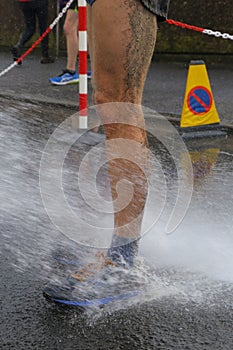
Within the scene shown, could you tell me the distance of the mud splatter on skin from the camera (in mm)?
2072

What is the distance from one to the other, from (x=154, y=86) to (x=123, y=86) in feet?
19.0

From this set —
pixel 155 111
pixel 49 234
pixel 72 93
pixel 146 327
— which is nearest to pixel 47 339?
pixel 146 327

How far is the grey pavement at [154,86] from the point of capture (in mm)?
6455

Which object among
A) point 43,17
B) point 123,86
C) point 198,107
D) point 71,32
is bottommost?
point 198,107

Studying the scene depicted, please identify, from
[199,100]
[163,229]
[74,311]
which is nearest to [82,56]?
[199,100]

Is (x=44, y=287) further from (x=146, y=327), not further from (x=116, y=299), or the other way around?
(x=146, y=327)

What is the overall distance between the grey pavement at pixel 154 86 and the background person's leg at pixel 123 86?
349 cm

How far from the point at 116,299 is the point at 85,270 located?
0.57 ft

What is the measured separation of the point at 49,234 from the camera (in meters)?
2.65

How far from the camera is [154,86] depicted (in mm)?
7832

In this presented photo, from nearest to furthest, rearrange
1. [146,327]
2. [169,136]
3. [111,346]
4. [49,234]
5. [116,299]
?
[111,346], [146,327], [116,299], [49,234], [169,136]

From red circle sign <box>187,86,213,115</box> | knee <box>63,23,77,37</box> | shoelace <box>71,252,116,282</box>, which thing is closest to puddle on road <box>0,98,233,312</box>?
shoelace <box>71,252,116,282</box>

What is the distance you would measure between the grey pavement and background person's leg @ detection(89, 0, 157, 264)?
138 inches

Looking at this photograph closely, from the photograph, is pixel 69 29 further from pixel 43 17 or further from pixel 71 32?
pixel 43 17
